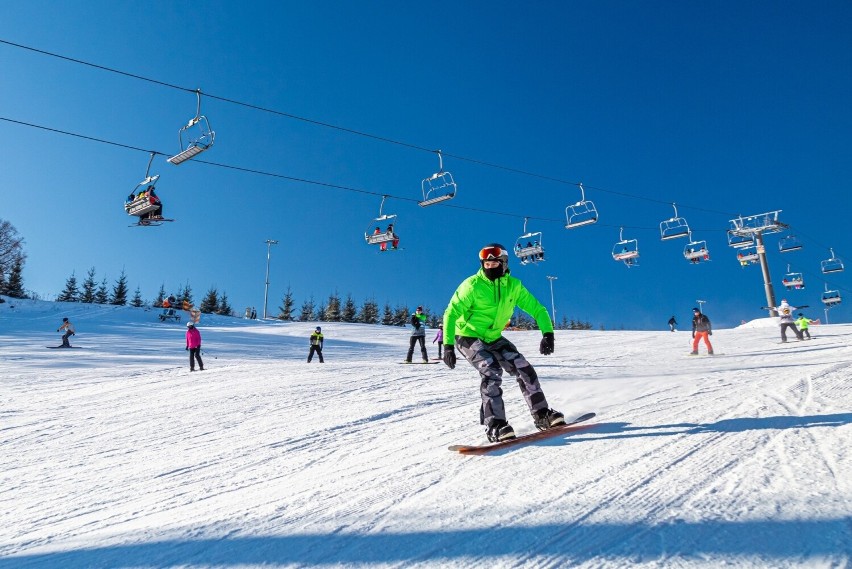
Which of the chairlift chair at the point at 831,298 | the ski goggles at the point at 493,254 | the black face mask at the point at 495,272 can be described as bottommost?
the black face mask at the point at 495,272

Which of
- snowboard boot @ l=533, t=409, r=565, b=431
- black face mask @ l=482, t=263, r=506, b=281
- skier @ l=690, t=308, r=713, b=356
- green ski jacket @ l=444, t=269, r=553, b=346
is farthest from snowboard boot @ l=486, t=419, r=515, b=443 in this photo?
→ skier @ l=690, t=308, r=713, b=356

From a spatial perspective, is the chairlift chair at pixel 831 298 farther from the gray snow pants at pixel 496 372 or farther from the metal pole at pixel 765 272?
the gray snow pants at pixel 496 372

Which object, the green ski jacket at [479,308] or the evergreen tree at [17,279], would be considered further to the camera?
the evergreen tree at [17,279]

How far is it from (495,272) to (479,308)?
0.36 m

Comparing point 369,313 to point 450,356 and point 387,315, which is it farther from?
point 450,356

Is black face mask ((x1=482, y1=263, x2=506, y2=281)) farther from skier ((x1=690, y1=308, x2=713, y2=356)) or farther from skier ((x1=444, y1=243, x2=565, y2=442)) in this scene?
skier ((x1=690, y1=308, x2=713, y2=356))

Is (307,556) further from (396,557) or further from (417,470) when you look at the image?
(417,470)

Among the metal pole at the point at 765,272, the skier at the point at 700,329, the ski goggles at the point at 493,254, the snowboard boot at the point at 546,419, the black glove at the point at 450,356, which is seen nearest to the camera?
the black glove at the point at 450,356

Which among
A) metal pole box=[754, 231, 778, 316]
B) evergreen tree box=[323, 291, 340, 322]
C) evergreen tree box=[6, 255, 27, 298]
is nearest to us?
metal pole box=[754, 231, 778, 316]

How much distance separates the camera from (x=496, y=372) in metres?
4.03

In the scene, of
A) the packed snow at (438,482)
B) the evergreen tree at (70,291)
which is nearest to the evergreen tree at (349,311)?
the evergreen tree at (70,291)

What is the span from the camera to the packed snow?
6.61ft

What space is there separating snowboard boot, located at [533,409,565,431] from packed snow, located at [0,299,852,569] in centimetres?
21

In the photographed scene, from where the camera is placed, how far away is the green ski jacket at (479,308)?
166 inches
